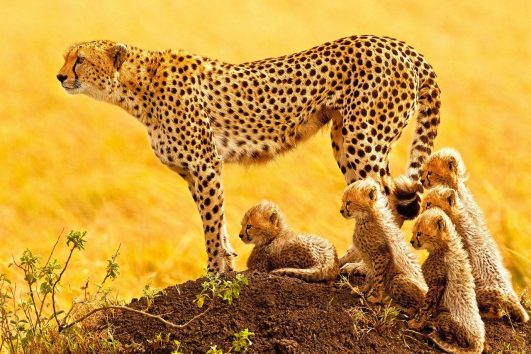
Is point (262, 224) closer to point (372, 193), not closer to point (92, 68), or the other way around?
point (372, 193)

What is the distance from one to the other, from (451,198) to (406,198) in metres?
0.72

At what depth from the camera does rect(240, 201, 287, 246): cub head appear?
6.71 metres

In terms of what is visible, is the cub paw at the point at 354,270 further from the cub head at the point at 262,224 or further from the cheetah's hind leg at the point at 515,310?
the cheetah's hind leg at the point at 515,310

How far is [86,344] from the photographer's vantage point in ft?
19.7

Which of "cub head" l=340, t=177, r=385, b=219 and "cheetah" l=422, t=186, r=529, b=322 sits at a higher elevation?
"cub head" l=340, t=177, r=385, b=219

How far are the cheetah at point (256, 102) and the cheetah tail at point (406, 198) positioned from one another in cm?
18

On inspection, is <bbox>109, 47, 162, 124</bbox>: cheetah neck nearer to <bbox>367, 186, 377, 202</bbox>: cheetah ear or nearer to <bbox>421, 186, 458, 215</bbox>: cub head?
<bbox>367, 186, 377, 202</bbox>: cheetah ear

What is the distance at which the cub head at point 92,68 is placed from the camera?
7.33 meters

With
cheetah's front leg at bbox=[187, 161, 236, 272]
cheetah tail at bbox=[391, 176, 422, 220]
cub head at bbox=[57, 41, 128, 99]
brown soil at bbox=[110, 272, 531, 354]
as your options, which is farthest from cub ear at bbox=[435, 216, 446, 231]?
cub head at bbox=[57, 41, 128, 99]

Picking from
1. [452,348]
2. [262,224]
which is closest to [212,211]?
[262,224]

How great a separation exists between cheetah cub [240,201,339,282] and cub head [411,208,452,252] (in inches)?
28.4

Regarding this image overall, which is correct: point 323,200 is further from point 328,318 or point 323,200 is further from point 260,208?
point 328,318

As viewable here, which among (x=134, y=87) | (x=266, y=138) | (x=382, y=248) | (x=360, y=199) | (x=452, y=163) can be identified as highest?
(x=134, y=87)

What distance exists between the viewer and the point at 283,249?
6.66 m
